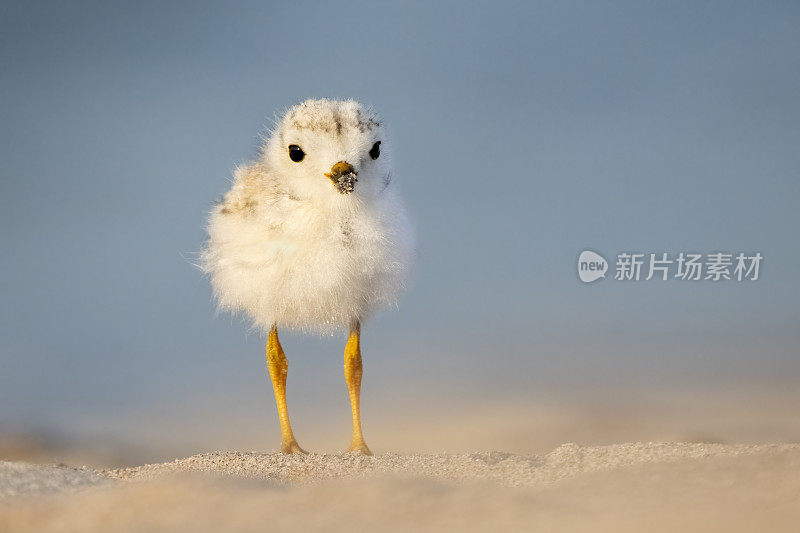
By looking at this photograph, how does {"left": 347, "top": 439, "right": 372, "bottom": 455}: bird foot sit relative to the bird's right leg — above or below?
below

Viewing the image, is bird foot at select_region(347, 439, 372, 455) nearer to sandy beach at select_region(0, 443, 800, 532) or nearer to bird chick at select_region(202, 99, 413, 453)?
bird chick at select_region(202, 99, 413, 453)

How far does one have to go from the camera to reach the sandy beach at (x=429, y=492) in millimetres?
3945

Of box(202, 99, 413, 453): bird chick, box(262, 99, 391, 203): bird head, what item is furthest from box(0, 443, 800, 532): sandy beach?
box(262, 99, 391, 203): bird head

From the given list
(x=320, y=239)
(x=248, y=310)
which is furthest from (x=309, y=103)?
(x=248, y=310)

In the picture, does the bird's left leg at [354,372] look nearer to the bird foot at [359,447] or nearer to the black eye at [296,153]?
the bird foot at [359,447]

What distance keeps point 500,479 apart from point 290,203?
→ 6.48ft

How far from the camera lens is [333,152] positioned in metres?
5.28

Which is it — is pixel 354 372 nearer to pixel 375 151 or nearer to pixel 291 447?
pixel 291 447

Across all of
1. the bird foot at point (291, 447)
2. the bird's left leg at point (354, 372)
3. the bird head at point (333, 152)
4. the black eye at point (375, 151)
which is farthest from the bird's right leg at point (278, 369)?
the black eye at point (375, 151)

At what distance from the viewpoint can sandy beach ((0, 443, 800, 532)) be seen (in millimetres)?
3945

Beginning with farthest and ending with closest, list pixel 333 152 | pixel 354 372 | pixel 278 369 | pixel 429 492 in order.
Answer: pixel 278 369 → pixel 354 372 → pixel 333 152 → pixel 429 492

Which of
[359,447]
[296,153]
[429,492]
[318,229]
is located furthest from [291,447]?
[296,153]

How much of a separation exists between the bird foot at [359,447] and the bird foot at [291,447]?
317 mm

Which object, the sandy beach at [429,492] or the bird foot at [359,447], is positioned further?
the bird foot at [359,447]
